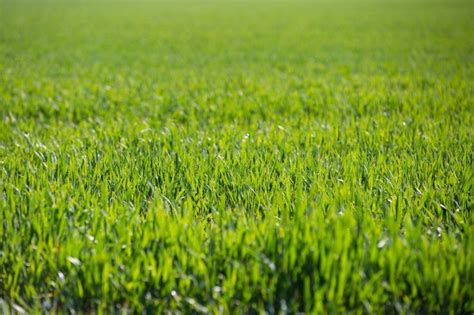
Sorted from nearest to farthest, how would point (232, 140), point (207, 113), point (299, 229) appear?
point (299, 229)
point (232, 140)
point (207, 113)

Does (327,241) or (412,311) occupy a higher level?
(327,241)

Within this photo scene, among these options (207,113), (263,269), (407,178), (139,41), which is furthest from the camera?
(139,41)

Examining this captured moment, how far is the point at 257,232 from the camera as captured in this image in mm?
2164

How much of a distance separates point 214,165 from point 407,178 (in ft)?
4.23

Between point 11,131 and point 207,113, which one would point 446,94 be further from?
point 11,131

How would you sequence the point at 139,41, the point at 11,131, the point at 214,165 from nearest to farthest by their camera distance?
the point at 214,165 → the point at 11,131 → the point at 139,41

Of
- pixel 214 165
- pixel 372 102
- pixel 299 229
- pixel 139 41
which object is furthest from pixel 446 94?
pixel 139 41

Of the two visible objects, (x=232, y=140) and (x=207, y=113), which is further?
(x=207, y=113)

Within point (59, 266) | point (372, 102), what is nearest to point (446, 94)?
point (372, 102)

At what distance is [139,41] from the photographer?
16812 millimetres

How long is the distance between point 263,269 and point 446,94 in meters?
5.16

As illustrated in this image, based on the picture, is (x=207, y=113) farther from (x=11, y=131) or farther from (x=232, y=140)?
(x=11, y=131)

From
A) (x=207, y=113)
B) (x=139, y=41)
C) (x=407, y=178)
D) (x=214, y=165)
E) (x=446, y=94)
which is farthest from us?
(x=139, y=41)

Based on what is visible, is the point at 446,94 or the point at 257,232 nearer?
the point at 257,232
